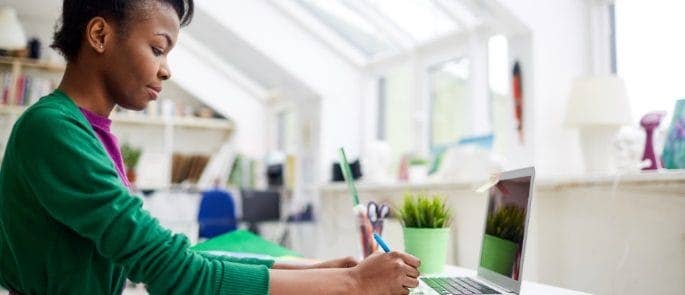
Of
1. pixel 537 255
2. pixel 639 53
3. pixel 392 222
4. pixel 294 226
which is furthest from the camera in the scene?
pixel 294 226

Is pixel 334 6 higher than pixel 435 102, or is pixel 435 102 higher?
pixel 334 6

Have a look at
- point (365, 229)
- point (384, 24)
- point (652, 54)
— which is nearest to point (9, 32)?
point (384, 24)

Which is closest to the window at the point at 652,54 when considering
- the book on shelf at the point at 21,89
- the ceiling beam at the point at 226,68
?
the ceiling beam at the point at 226,68

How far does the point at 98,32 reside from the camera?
3.50ft

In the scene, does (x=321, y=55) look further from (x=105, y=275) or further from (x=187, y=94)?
(x=105, y=275)

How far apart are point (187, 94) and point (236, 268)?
5.72 m

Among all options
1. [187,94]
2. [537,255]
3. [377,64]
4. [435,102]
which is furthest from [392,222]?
[187,94]

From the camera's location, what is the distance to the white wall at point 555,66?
2662mm

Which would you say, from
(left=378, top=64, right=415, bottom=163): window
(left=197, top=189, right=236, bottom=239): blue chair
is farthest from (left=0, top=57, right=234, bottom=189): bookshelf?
(left=378, top=64, right=415, bottom=163): window

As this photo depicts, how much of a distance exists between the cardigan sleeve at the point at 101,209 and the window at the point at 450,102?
2.74 meters

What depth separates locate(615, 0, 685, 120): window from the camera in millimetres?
2404

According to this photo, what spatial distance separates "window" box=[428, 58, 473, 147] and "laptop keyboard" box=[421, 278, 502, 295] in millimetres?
2166

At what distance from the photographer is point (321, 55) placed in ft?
15.1

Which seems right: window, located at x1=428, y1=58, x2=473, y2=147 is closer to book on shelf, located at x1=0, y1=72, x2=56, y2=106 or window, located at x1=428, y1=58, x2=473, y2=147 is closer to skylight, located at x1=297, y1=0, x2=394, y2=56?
skylight, located at x1=297, y1=0, x2=394, y2=56
